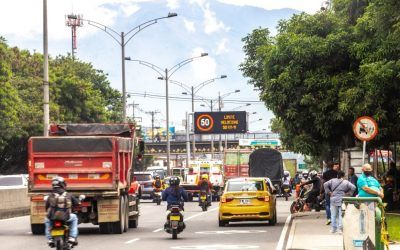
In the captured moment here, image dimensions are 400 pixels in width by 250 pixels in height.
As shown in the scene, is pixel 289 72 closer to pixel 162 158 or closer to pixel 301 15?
pixel 301 15

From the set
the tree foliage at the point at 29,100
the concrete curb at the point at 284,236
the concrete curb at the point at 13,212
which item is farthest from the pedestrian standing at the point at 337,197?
the tree foliage at the point at 29,100

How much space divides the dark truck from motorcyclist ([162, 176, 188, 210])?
Answer: 1596 inches

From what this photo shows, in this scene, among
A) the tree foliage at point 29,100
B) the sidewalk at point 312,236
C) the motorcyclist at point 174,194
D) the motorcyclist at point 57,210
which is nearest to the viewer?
the motorcyclist at point 57,210

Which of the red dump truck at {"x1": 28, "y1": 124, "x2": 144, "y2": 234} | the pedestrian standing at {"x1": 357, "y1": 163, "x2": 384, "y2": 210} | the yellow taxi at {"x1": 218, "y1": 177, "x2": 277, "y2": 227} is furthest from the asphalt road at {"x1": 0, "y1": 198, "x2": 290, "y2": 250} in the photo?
the pedestrian standing at {"x1": 357, "y1": 163, "x2": 384, "y2": 210}

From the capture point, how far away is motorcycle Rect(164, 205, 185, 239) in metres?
27.6

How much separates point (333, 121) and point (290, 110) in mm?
1504

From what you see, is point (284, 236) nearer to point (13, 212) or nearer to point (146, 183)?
point (13, 212)

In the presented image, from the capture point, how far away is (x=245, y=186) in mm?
33938

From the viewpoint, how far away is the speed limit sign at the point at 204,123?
95.1m

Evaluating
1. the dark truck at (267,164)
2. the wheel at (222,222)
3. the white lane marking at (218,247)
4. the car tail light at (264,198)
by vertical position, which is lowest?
the white lane marking at (218,247)

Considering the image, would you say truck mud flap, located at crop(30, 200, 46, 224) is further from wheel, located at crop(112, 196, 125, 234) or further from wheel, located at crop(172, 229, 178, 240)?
wheel, located at crop(172, 229, 178, 240)

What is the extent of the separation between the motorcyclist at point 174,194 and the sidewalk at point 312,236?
288 cm

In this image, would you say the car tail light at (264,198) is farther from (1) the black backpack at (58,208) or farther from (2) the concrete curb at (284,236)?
(1) the black backpack at (58,208)

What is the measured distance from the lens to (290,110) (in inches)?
1484
